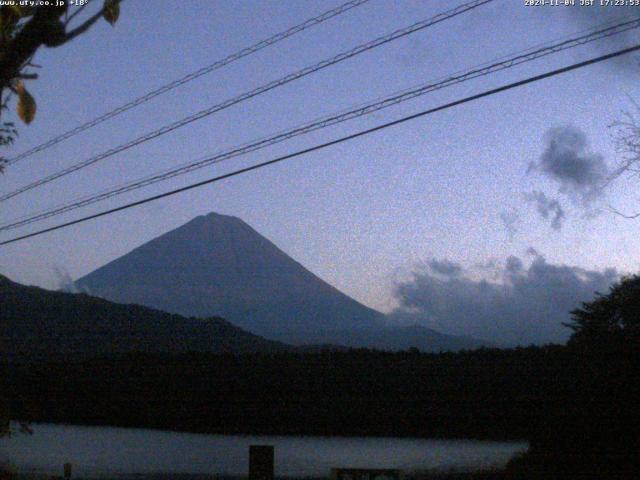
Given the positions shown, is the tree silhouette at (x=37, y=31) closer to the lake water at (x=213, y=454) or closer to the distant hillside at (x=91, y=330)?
the lake water at (x=213, y=454)

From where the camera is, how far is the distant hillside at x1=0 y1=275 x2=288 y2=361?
97.9 meters

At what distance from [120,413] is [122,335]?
128 feet

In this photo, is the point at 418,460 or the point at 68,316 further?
the point at 68,316

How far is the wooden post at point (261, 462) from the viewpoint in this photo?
12.7 m

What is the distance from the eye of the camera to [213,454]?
3716cm

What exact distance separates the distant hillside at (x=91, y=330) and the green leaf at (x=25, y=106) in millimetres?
90905

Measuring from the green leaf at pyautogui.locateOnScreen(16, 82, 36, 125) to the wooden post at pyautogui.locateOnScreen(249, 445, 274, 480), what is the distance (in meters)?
7.70

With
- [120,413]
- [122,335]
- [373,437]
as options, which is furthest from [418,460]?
[122,335]

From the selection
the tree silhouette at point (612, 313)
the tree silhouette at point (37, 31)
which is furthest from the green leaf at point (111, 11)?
the tree silhouette at point (612, 313)

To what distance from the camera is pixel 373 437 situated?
167 ft

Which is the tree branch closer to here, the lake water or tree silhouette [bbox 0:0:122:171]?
tree silhouette [bbox 0:0:122:171]

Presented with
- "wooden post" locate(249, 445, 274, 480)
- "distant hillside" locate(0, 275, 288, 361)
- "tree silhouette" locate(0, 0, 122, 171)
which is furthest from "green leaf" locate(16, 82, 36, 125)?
"distant hillside" locate(0, 275, 288, 361)

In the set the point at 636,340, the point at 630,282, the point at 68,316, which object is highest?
the point at 68,316

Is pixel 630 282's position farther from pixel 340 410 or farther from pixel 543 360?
pixel 340 410
